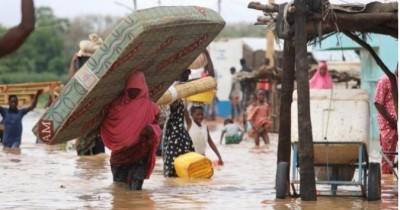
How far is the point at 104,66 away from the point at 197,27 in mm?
1285

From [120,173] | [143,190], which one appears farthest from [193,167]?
[143,190]

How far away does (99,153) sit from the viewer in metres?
21.3

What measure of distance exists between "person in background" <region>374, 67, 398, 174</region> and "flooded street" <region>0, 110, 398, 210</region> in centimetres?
48

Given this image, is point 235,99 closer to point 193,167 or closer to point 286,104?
point 193,167

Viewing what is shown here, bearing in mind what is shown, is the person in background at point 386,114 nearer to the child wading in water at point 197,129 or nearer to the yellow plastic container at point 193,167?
the yellow plastic container at point 193,167

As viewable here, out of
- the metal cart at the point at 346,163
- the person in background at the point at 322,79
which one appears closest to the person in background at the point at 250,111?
the person in background at the point at 322,79

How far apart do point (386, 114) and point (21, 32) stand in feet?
25.4

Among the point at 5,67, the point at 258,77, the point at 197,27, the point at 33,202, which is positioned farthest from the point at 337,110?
the point at 5,67

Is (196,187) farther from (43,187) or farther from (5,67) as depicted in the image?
(5,67)

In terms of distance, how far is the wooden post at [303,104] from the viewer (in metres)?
12.4

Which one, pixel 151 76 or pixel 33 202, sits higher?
pixel 151 76

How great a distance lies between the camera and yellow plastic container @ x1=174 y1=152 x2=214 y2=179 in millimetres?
16141

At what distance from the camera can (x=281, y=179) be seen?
42.4ft

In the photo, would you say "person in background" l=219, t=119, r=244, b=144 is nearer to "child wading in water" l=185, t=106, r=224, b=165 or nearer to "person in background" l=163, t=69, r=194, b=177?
"child wading in water" l=185, t=106, r=224, b=165
